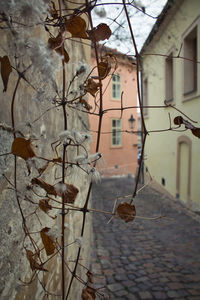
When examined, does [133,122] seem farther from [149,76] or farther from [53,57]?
[53,57]

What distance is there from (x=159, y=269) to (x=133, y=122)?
8.55 meters

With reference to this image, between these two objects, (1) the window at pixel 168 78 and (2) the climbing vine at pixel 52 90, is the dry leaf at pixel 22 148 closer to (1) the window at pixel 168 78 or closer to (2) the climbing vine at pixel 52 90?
(2) the climbing vine at pixel 52 90

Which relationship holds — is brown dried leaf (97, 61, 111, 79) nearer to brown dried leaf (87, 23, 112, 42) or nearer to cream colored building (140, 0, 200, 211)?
brown dried leaf (87, 23, 112, 42)

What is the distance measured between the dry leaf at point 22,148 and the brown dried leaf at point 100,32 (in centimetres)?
32

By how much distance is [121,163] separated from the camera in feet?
40.9

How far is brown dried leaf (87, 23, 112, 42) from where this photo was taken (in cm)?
62

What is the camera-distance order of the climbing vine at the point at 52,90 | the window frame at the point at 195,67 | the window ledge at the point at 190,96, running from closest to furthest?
the climbing vine at the point at 52,90, the window frame at the point at 195,67, the window ledge at the point at 190,96

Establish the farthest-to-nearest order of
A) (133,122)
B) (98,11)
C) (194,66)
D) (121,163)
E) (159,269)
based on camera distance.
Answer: (121,163), (133,122), (194,66), (159,269), (98,11)

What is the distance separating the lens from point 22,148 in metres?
0.49

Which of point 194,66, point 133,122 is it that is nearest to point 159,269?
point 194,66

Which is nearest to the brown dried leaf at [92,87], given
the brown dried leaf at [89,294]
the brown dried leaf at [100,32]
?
the brown dried leaf at [100,32]

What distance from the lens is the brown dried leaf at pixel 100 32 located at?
0.62m

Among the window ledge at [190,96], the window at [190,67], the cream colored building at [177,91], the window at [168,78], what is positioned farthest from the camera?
the window at [168,78]

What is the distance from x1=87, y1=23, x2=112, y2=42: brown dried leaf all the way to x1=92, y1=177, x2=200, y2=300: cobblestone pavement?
1.42 metres
